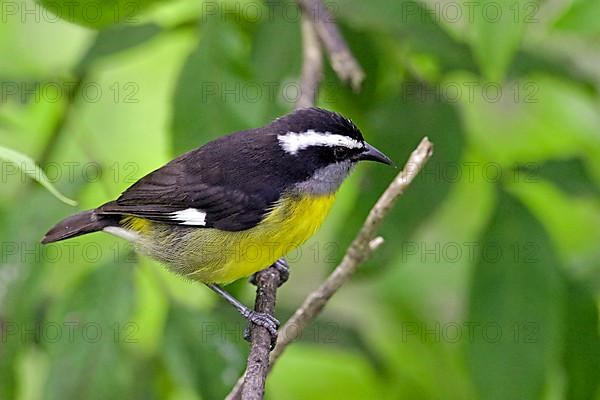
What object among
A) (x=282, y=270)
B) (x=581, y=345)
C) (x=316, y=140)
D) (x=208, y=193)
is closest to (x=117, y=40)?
(x=208, y=193)

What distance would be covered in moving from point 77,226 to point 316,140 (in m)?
0.97

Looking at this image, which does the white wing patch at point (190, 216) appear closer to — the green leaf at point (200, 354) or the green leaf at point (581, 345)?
the green leaf at point (200, 354)

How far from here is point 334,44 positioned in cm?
319

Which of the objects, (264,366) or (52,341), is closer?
(264,366)

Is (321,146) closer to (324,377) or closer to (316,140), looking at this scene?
(316,140)

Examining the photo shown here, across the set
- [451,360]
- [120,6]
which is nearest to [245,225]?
[120,6]

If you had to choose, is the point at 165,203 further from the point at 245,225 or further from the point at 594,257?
the point at 594,257

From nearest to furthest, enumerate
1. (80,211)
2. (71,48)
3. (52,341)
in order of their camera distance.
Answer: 1. (52,341)
2. (80,211)
3. (71,48)

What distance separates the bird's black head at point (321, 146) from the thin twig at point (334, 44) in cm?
18

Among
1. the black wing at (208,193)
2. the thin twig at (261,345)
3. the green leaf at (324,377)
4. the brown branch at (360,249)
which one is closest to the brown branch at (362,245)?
the brown branch at (360,249)

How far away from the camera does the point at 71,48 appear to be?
5246mm

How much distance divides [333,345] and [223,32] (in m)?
1.46

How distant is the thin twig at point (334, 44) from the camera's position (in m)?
3.04

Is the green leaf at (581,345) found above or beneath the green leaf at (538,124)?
beneath
